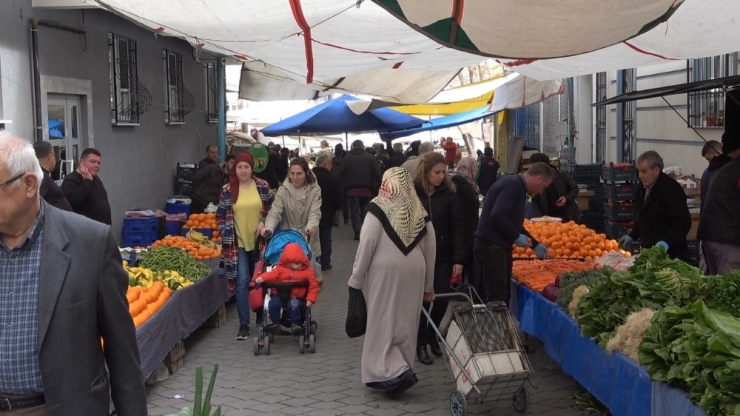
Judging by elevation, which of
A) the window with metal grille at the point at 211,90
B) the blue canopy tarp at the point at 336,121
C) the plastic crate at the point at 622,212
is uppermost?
the window with metal grille at the point at 211,90

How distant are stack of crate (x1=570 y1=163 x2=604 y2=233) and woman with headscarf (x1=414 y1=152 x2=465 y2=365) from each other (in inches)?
269

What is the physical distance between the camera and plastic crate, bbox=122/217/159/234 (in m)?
13.5

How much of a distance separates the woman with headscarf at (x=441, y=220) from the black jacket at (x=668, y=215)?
1.82 metres

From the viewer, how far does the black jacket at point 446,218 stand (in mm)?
8461

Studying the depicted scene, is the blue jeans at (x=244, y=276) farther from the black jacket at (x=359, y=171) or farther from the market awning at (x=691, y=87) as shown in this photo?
the black jacket at (x=359, y=171)

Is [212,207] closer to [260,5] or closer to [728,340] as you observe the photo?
[260,5]

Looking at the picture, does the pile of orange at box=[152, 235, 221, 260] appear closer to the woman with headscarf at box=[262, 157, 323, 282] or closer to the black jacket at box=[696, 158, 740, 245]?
the woman with headscarf at box=[262, 157, 323, 282]

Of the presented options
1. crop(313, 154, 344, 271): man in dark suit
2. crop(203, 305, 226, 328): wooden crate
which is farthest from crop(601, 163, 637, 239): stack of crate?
crop(203, 305, 226, 328): wooden crate

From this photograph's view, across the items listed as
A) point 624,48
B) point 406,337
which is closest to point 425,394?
point 406,337

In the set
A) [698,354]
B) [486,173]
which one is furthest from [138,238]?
[698,354]

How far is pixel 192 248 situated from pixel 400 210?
5219mm

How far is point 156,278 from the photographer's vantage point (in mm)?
9250

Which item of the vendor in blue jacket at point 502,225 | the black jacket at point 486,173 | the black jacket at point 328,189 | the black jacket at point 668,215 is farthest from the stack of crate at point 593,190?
the vendor in blue jacket at point 502,225

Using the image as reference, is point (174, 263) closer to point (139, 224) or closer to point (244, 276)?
point (244, 276)
